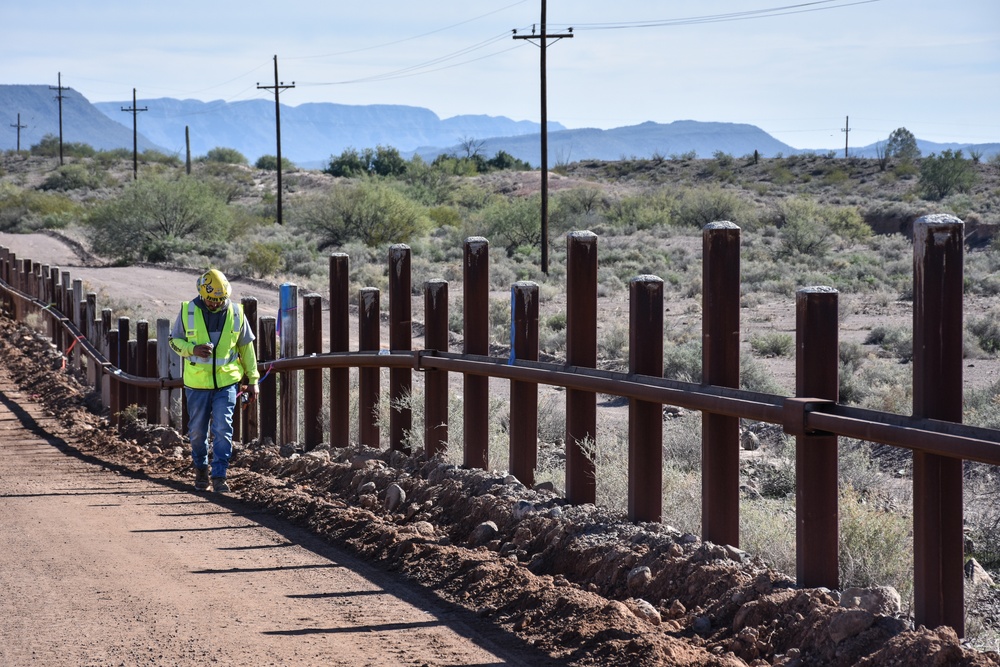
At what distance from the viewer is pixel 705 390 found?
5.09 metres

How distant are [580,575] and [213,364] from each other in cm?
471

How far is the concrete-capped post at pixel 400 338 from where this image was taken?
7.91m

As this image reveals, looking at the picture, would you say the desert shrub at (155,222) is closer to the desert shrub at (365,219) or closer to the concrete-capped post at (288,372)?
the desert shrub at (365,219)

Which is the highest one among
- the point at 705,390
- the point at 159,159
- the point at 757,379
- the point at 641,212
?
the point at 159,159

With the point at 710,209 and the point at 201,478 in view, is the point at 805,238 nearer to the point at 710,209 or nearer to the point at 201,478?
the point at 710,209

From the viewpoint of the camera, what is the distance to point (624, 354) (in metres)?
18.2

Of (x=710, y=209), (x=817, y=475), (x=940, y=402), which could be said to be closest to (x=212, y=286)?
(x=817, y=475)

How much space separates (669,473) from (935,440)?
11.3ft

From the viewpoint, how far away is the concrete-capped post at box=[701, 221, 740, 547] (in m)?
5.06

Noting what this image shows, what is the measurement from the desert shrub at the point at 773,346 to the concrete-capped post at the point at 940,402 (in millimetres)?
14209

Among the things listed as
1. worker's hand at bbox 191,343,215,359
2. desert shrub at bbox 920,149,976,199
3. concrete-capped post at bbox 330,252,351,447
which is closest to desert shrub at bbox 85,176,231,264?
worker's hand at bbox 191,343,215,359

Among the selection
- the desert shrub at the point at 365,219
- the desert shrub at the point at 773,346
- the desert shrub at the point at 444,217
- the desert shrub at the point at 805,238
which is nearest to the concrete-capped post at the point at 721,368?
the desert shrub at the point at 773,346

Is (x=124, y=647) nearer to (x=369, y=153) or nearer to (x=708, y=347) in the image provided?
(x=708, y=347)

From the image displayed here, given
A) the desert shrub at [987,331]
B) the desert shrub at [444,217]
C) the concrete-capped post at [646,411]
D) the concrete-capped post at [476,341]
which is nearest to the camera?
the concrete-capped post at [646,411]
